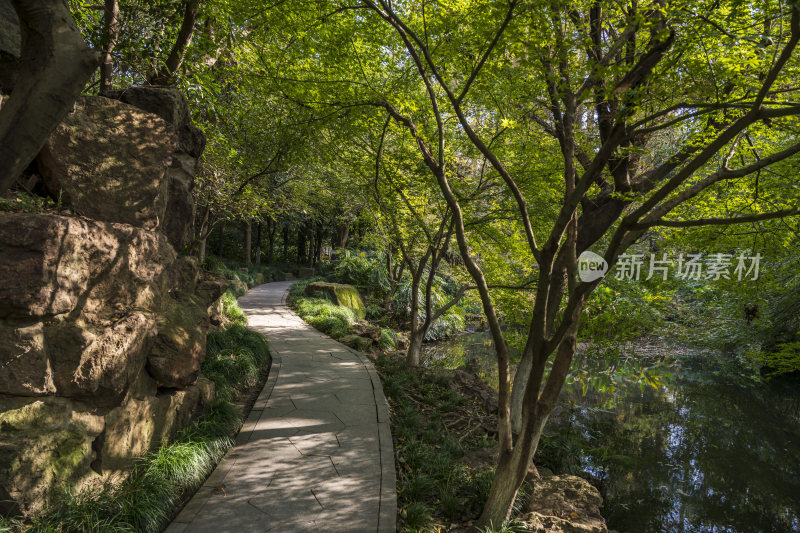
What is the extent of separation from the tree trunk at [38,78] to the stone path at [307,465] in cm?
256

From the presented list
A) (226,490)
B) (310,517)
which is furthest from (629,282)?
(226,490)

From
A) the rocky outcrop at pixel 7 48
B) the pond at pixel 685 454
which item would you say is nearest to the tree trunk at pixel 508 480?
the pond at pixel 685 454

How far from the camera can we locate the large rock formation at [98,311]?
237 centimetres

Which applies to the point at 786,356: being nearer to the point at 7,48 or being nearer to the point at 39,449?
the point at 39,449

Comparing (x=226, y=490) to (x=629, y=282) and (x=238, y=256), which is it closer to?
(x=629, y=282)

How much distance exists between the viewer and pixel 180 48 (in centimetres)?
482

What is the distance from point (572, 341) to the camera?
117 inches

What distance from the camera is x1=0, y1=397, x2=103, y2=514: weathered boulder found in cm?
227

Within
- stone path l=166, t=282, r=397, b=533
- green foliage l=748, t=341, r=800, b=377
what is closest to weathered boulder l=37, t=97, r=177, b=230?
stone path l=166, t=282, r=397, b=533

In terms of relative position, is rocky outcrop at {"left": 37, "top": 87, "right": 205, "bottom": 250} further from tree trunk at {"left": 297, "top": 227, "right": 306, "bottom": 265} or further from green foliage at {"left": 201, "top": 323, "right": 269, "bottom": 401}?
tree trunk at {"left": 297, "top": 227, "right": 306, "bottom": 265}

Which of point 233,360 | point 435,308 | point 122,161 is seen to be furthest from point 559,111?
point 435,308

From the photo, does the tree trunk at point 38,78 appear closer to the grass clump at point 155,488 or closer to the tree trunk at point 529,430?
the grass clump at point 155,488

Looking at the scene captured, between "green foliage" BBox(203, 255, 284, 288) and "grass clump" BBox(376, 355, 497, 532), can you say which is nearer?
"grass clump" BBox(376, 355, 497, 532)

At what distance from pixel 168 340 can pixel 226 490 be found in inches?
52.2
